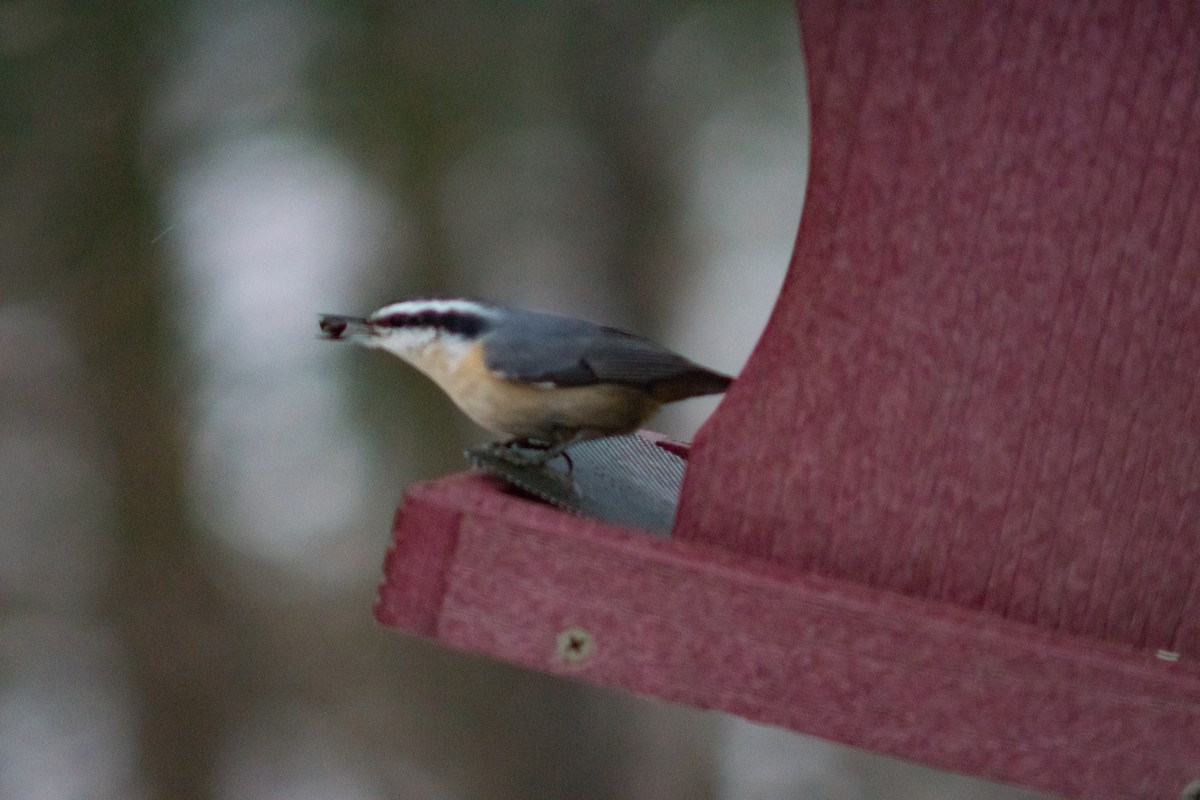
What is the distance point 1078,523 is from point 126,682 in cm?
330

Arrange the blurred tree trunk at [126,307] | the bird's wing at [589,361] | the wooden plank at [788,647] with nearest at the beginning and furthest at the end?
the wooden plank at [788,647]
the bird's wing at [589,361]
the blurred tree trunk at [126,307]

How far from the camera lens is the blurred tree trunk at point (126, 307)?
137 inches

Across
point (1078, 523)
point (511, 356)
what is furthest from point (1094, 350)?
point (511, 356)

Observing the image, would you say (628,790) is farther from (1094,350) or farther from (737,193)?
(1094,350)

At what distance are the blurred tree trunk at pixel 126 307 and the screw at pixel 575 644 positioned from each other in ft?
8.84

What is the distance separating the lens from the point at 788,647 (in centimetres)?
123

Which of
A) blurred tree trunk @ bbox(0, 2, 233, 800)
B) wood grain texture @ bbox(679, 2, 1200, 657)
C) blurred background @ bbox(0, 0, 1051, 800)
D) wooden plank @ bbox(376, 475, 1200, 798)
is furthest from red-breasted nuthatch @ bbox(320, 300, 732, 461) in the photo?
blurred tree trunk @ bbox(0, 2, 233, 800)

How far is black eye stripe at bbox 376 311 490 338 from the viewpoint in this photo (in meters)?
1.94

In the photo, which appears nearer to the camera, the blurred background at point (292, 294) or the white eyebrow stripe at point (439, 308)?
the white eyebrow stripe at point (439, 308)

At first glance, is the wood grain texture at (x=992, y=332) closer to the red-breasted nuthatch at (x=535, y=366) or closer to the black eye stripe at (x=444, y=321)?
the red-breasted nuthatch at (x=535, y=366)

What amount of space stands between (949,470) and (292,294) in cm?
259

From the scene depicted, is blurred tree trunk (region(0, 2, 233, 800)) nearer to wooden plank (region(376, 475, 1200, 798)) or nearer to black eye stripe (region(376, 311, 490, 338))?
black eye stripe (region(376, 311, 490, 338))

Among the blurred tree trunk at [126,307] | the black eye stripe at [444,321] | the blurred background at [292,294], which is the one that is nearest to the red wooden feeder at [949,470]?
the black eye stripe at [444,321]

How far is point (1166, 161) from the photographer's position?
4.17 ft
